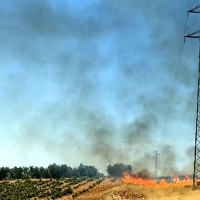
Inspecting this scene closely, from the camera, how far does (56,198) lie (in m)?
54.1

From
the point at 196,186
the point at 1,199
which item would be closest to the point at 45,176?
the point at 1,199

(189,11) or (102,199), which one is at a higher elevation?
(189,11)

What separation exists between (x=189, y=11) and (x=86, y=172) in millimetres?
160139

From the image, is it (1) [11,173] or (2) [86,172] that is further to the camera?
(2) [86,172]

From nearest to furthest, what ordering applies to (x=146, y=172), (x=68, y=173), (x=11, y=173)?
(x=146, y=172) → (x=11, y=173) → (x=68, y=173)

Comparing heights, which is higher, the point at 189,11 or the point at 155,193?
the point at 189,11

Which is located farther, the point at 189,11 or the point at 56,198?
the point at 56,198

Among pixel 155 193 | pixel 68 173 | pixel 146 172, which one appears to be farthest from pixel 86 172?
pixel 155 193

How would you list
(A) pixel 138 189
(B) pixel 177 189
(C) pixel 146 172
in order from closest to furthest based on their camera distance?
(B) pixel 177 189 → (A) pixel 138 189 → (C) pixel 146 172

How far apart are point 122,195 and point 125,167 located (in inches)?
3718

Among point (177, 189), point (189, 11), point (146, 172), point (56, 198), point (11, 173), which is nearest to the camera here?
point (189, 11)

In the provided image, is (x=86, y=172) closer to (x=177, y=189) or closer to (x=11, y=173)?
(x=11, y=173)

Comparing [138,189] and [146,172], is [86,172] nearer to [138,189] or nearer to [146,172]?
[146,172]

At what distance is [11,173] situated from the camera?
131125 millimetres
